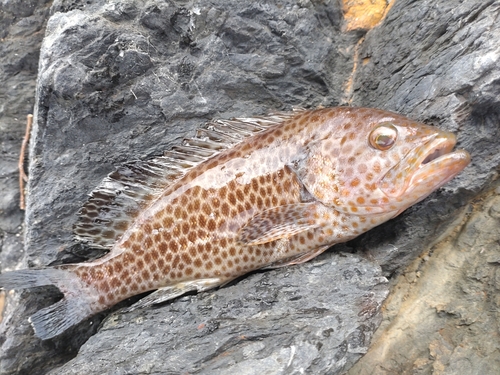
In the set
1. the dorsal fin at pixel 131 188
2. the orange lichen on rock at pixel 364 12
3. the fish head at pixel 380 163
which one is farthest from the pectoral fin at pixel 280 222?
the orange lichen on rock at pixel 364 12

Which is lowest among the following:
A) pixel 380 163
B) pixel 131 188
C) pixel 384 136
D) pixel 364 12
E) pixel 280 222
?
pixel 280 222

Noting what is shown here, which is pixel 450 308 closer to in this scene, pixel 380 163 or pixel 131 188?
pixel 380 163

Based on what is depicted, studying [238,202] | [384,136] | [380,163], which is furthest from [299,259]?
[384,136]

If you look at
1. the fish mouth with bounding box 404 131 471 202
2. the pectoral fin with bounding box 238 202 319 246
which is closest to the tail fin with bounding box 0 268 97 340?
the pectoral fin with bounding box 238 202 319 246

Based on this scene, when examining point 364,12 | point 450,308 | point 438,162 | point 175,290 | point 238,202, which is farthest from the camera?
point 364,12

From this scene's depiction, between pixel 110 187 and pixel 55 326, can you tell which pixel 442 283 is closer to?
pixel 110 187

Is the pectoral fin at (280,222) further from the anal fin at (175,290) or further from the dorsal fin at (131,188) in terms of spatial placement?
the dorsal fin at (131,188)
